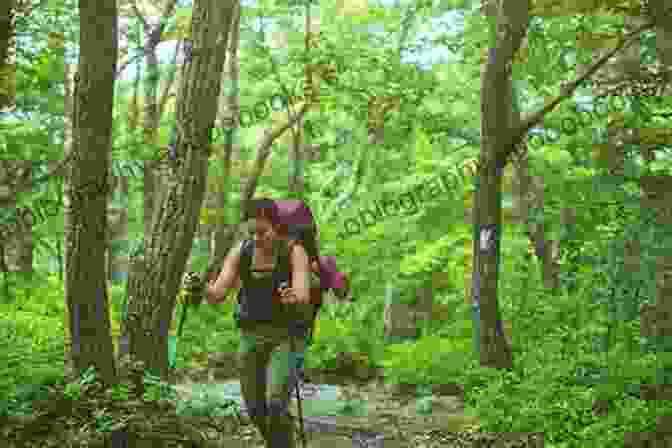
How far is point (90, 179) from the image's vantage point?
588cm

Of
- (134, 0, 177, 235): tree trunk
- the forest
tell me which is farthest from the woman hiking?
(134, 0, 177, 235): tree trunk

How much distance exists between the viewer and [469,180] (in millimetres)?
17703

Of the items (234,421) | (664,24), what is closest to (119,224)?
(234,421)

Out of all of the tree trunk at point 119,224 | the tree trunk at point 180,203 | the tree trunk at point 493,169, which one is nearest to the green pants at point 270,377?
the tree trunk at point 180,203

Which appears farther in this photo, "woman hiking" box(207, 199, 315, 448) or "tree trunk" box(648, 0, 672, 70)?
"tree trunk" box(648, 0, 672, 70)

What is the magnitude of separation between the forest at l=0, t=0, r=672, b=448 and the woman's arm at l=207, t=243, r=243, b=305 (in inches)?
6.4

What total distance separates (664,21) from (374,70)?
8.43 metres

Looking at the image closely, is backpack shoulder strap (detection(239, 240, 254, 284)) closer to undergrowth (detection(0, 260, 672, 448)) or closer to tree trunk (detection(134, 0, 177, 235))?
undergrowth (detection(0, 260, 672, 448))

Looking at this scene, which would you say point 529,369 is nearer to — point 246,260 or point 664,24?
point 664,24

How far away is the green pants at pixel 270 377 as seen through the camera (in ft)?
18.9

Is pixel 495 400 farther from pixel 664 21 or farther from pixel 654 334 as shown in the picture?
pixel 664 21

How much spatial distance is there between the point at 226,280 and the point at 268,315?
1.26ft

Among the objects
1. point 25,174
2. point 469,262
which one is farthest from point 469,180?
point 25,174

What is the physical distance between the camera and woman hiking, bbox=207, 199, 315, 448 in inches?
227
